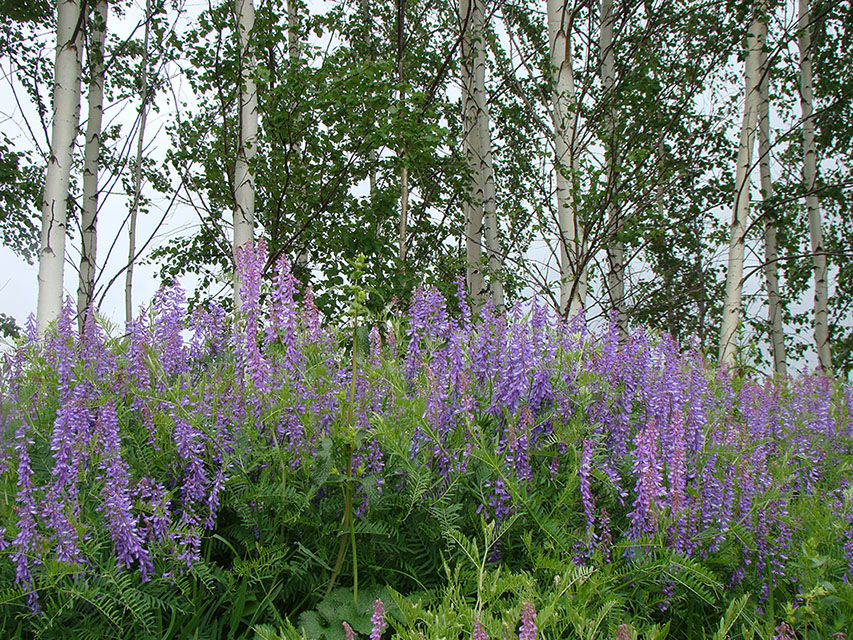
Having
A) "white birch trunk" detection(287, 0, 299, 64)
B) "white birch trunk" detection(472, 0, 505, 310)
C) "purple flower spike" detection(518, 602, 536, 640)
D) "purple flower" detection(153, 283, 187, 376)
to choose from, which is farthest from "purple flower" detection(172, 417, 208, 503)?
"white birch trunk" detection(472, 0, 505, 310)

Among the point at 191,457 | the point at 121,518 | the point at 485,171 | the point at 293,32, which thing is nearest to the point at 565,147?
the point at 485,171

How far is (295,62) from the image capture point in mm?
7699

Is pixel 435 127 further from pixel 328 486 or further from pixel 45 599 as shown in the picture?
pixel 45 599

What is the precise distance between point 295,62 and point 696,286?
15360 millimetres

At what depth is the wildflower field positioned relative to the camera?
1723mm

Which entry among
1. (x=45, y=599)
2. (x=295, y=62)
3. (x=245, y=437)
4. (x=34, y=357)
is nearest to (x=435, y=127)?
(x=295, y=62)

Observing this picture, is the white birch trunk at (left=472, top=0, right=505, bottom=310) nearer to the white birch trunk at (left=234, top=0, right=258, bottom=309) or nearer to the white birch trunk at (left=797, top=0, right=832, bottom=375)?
the white birch trunk at (left=234, top=0, right=258, bottom=309)

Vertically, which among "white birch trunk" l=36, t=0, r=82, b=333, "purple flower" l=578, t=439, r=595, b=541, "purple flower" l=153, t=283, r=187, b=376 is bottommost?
"purple flower" l=578, t=439, r=595, b=541

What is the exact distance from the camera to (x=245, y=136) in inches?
298

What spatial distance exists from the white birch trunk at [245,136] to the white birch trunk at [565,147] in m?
3.57

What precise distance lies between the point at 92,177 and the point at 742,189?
9560 mm

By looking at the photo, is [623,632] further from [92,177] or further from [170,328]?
[92,177]

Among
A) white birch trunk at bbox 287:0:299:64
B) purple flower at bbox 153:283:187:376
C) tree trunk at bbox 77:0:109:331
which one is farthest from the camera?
tree trunk at bbox 77:0:109:331

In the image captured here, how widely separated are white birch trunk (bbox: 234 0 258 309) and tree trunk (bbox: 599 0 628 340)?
401cm
